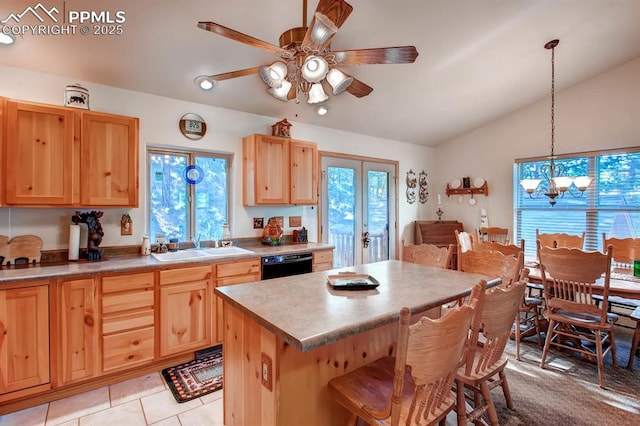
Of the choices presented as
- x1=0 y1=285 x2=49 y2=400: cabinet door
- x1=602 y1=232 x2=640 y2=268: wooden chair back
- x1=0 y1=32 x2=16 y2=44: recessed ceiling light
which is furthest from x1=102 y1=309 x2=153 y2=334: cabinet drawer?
x1=602 y1=232 x2=640 y2=268: wooden chair back

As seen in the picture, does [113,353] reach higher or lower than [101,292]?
lower

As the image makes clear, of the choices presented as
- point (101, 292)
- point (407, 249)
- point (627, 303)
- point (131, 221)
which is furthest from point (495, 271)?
point (131, 221)

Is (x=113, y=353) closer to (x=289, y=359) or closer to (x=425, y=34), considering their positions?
(x=289, y=359)

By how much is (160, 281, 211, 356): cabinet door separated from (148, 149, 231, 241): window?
2.78ft

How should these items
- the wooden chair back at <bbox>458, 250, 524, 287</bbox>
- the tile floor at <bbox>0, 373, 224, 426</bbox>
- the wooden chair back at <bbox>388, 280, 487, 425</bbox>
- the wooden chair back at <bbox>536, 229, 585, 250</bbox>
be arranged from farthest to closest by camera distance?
the wooden chair back at <bbox>536, 229, 585, 250</bbox> < the wooden chair back at <bbox>458, 250, 524, 287</bbox> < the tile floor at <bbox>0, 373, 224, 426</bbox> < the wooden chair back at <bbox>388, 280, 487, 425</bbox>

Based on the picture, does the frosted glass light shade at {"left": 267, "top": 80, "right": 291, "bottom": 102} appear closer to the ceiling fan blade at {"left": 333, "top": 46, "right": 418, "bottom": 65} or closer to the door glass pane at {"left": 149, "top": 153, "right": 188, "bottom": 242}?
the ceiling fan blade at {"left": 333, "top": 46, "right": 418, "bottom": 65}

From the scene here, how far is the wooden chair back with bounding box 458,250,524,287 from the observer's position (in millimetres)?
2166

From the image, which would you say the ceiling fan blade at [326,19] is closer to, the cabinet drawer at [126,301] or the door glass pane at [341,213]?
the cabinet drawer at [126,301]

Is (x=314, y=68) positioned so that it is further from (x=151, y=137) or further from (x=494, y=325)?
(x=151, y=137)

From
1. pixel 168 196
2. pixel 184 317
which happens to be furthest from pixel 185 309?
pixel 168 196

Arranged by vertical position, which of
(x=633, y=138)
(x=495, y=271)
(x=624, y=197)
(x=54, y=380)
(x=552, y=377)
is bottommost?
(x=552, y=377)

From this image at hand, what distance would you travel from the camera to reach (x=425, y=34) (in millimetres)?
2828

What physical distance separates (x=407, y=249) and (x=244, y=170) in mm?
2066

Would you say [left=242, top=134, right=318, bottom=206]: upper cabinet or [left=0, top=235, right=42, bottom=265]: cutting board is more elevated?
[left=242, top=134, right=318, bottom=206]: upper cabinet
